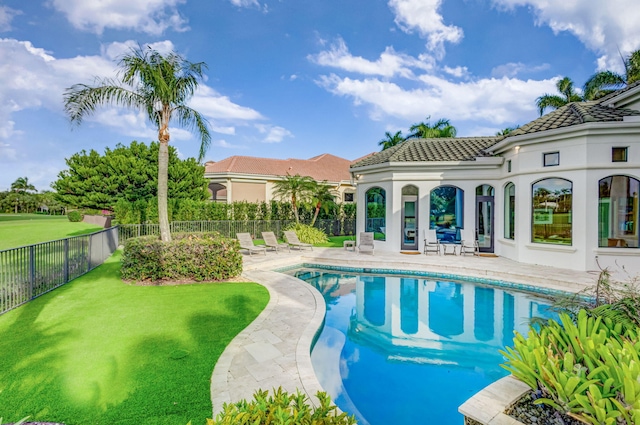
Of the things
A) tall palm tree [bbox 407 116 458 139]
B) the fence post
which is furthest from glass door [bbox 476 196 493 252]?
the fence post

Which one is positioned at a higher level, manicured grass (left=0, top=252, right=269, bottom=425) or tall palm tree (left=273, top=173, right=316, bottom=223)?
tall palm tree (left=273, top=173, right=316, bottom=223)

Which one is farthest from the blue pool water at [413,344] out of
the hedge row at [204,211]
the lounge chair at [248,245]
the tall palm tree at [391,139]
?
the tall palm tree at [391,139]

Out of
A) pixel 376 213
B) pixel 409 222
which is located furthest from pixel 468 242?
pixel 376 213

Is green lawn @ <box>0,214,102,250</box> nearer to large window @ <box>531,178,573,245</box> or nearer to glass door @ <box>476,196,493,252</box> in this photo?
glass door @ <box>476,196,493,252</box>

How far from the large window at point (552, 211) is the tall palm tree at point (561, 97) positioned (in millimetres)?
24807

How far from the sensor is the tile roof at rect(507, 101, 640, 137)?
11243 millimetres

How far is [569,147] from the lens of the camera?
11648mm

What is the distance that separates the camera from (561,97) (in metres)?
31.2

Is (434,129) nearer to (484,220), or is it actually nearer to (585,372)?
(484,220)

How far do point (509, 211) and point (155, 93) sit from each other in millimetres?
15396

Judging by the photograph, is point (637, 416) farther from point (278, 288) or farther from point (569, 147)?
point (569, 147)

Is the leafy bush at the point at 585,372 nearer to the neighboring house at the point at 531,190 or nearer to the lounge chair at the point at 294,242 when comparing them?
the neighboring house at the point at 531,190

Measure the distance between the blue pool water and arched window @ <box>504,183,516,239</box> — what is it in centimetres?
473

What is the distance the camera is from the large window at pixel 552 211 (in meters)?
11.9
